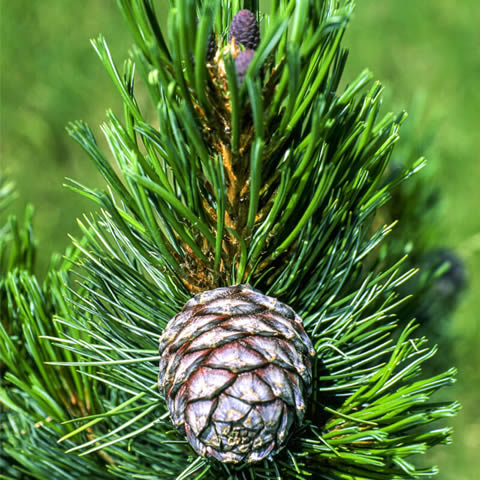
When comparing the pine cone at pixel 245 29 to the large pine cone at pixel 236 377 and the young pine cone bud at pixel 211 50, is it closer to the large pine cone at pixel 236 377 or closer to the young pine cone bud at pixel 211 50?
the young pine cone bud at pixel 211 50

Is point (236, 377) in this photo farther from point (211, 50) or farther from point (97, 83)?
point (97, 83)

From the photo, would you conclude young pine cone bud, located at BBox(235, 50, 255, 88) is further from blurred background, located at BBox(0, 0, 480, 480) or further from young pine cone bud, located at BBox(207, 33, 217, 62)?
blurred background, located at BBox(0, 0, 480, 480)

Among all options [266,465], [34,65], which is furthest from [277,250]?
[34,65]

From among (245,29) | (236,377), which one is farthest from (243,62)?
(236,377)

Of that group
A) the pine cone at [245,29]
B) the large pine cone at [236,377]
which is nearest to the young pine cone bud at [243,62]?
the pine cone at [245,29]

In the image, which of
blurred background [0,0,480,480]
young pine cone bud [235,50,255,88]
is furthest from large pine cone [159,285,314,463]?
blurred background [0,0,480,480]
